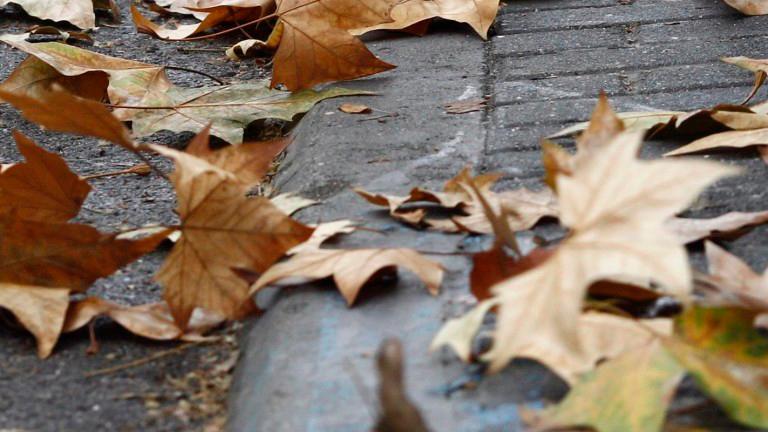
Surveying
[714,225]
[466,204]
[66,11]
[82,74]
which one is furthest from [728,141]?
[66,11]

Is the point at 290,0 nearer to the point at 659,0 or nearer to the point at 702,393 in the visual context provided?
the point at 659,0

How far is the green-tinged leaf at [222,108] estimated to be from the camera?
191 cm

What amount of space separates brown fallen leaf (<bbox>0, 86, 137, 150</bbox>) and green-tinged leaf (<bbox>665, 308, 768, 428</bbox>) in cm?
67

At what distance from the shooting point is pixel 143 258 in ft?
5.07

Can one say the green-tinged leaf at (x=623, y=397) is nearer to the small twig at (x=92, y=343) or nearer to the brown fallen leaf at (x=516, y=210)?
the brown fallen leaf at (x=516, y=210)

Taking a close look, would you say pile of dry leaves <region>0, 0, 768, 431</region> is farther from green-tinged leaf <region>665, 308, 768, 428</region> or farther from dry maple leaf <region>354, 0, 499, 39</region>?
dry maple leaf <region>354, 0, 499, 39</region>

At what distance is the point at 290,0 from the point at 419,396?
115 centimetres

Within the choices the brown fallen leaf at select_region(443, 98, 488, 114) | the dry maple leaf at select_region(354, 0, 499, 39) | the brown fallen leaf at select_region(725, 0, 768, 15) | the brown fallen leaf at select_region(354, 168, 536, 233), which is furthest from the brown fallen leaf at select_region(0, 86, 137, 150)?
the brown fallen leaf at select_region(725, 0, 768, 15)

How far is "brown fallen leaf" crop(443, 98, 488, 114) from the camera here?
188cm

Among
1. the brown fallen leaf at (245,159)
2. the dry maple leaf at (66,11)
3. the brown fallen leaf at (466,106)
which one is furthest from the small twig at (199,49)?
the brown fallen leaf at (245,159)

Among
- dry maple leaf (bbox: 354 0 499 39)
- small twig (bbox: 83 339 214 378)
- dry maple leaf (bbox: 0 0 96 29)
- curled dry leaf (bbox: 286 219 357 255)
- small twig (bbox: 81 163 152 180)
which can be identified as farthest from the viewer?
dry maple leaf (bbox: 0 0 96 29)

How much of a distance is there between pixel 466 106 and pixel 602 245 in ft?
3.37

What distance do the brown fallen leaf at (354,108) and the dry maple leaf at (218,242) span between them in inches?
25.3

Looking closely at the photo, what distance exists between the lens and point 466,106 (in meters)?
1.90
